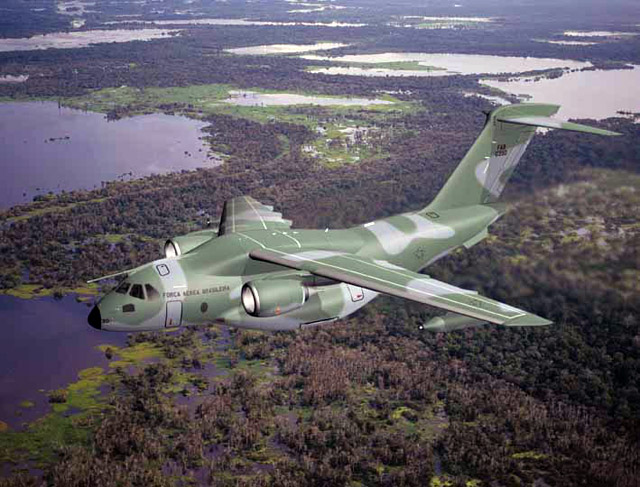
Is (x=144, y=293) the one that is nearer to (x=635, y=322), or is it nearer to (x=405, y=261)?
(x=405, y=261)

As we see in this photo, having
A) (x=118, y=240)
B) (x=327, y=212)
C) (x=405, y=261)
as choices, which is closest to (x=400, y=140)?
(x=118, y=240)

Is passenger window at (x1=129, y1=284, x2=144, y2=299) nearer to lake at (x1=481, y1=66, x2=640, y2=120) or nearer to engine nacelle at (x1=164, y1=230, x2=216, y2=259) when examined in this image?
engine nacelle at (x1=164, y1=230, x2=216, y2=259)

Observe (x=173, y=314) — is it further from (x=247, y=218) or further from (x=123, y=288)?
(x=247, y=218)

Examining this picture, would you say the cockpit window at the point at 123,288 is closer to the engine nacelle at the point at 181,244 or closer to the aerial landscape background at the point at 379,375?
the engine nacelle at the point at 181,244

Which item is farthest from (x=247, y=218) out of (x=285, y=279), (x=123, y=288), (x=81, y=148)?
(x=81, y=148)

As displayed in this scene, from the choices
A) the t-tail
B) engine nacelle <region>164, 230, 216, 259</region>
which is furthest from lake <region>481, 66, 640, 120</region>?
engine nacelle <region>164, 230, 216, 259</region>

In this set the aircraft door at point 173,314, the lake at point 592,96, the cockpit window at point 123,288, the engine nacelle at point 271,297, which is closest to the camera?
the engine nacelle at point 271,297

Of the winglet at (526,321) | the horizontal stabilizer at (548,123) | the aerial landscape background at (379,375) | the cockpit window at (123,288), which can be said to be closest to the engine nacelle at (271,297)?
the cockpit window at (123,288)
